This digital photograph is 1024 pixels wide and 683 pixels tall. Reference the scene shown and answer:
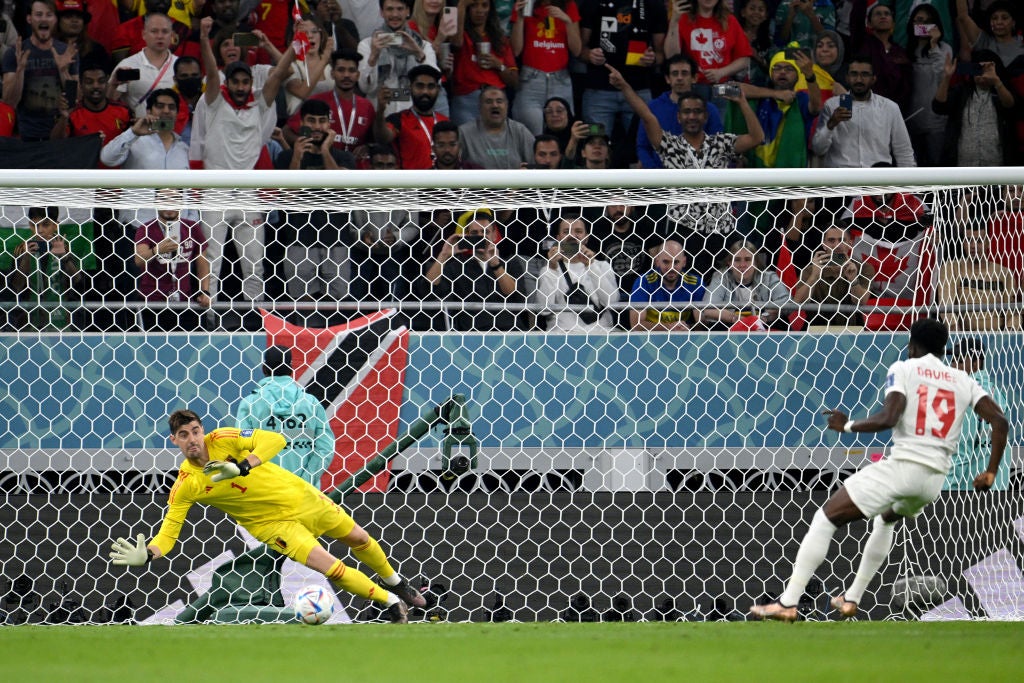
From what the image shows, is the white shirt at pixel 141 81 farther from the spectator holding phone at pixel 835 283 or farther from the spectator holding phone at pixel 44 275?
the spectator holding phone at pixel 835 283

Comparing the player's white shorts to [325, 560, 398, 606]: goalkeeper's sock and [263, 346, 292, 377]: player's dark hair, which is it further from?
[263, 346, 292, 377]: player's dark hair

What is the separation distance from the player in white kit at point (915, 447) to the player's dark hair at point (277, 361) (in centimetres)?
272

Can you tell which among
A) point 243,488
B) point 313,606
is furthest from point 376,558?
point 243,488

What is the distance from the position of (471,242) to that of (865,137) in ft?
12.9

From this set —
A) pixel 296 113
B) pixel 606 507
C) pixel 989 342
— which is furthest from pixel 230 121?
pixel 989 342

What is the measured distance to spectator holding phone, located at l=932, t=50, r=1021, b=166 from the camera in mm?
9352

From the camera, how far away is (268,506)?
5.62 metres

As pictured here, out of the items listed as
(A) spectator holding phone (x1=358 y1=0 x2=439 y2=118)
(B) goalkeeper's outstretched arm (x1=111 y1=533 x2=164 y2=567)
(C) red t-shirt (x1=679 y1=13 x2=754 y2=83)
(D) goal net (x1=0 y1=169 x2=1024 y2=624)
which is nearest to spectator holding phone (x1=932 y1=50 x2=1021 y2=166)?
(C) red t-shirt (x1=679 y1=13 x2=754 y2=83)

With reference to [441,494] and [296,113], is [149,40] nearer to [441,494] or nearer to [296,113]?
[296,113]

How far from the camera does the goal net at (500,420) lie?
6008 mm

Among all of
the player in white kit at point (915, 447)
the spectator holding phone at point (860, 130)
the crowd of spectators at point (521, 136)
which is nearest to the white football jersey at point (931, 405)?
the player in white kit at point (915, 447)

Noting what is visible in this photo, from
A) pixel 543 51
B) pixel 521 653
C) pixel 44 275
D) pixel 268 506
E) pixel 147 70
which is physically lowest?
pixel 521 653

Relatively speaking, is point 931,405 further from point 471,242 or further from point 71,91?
point 71,91

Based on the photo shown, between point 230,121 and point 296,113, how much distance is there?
1.67ft
